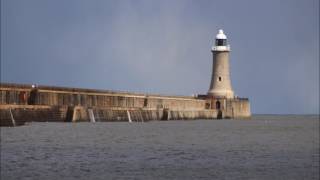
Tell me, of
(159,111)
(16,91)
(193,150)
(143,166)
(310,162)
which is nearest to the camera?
(143,166)

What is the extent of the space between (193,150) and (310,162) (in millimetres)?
7867

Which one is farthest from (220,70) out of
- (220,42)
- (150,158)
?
(150,158)

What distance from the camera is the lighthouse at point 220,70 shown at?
10756 cm

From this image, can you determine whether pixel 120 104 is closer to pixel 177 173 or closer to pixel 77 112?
pixel 77 112

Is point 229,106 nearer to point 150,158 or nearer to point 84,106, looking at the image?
point 84,106

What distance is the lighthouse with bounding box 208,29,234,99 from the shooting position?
107562mm

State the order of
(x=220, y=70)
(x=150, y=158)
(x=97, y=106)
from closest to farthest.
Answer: (x=150, y=158), (x=97, y=106), (x=220, y=70)

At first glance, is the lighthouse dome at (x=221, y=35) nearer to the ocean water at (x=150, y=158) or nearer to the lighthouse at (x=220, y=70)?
the lighthouse at (x=220, y=70)

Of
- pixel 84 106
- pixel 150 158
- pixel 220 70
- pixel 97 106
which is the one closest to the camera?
pixel 150 158

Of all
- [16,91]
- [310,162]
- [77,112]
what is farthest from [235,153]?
[77,112]

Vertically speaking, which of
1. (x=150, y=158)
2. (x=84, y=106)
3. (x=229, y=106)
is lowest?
(x=150, y=158)

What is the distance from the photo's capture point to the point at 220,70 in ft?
353

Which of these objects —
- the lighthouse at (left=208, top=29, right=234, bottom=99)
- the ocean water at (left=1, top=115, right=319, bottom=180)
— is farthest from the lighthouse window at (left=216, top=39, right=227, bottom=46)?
the ocean water at (left=1, top=115, right=319, bottom=180)

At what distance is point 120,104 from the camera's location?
82000 millimetres
